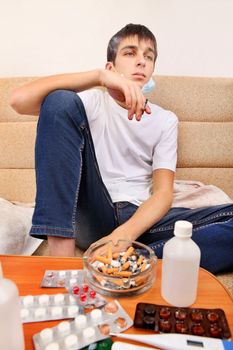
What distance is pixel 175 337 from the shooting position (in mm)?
487

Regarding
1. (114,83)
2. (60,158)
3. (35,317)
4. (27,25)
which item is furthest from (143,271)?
(27,25)

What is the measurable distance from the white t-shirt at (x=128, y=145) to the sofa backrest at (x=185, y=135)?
0.22 meters

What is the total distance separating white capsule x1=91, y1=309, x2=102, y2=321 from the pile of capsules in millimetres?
76

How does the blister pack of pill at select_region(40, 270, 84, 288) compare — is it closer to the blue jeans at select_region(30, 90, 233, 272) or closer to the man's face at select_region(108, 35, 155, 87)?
the blue jeans at select_region(30, 90, 233, 272)

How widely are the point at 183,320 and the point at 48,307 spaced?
23cm

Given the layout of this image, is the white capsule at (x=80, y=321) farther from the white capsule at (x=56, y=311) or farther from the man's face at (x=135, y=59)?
the man's face at (x=135, y=59)

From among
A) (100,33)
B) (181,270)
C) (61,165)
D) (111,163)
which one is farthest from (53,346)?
(100,33)

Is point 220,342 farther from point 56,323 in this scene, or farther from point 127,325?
point 56,323

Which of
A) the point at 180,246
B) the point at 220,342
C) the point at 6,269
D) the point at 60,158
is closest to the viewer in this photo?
the point at 220,342

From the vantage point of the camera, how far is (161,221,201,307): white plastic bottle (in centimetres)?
58

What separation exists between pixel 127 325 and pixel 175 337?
0.08 metres

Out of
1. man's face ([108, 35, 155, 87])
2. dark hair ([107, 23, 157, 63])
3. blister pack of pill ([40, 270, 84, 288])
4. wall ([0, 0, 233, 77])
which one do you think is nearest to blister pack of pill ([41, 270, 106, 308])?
blister pack of pill ([40, 270, 84, 288])

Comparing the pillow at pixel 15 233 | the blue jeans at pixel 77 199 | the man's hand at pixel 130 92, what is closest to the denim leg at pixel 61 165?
the blue jeans at pixel 77 199

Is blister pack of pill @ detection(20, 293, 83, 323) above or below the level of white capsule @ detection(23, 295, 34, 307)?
below
